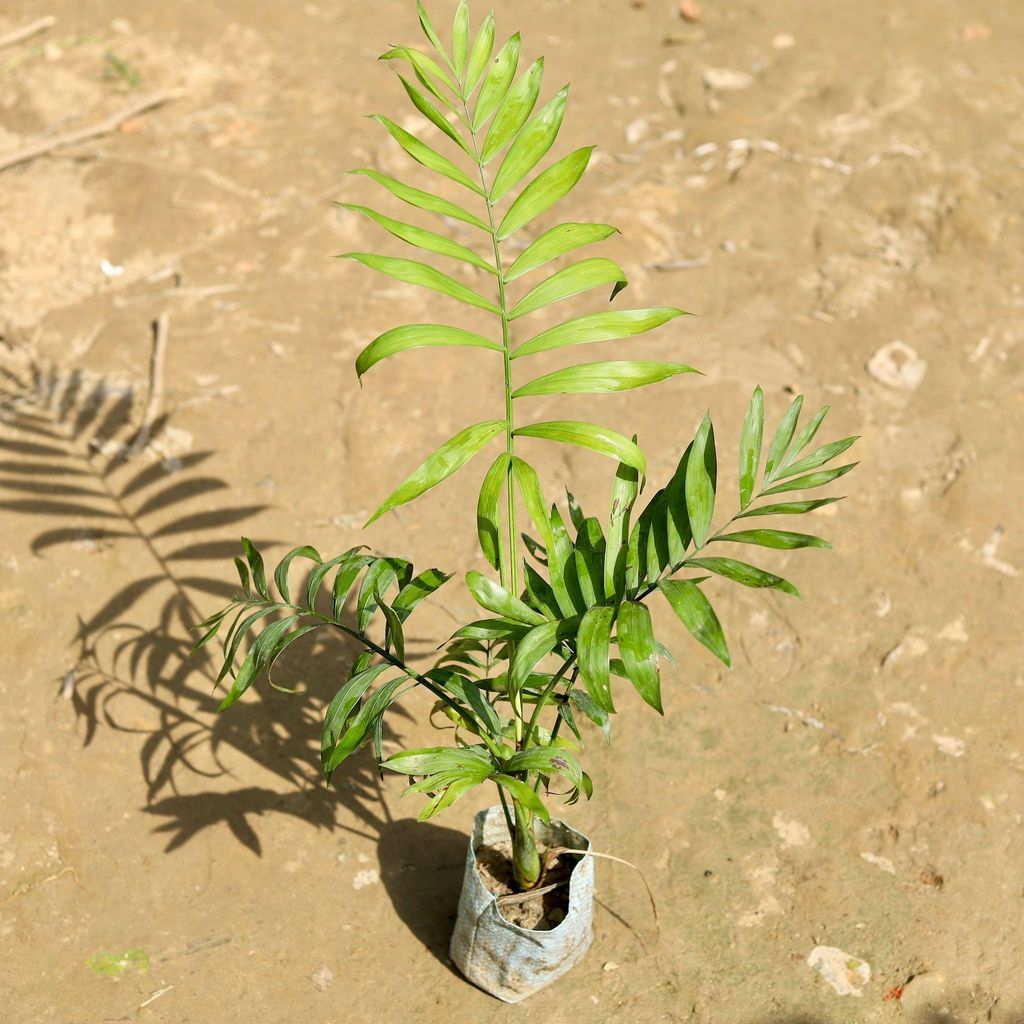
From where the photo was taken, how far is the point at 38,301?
3676 millimetres

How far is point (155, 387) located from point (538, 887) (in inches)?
75.1

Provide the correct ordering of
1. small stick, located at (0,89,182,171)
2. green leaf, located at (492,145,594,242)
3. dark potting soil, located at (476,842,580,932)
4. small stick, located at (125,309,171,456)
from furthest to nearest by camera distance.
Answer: small stick, located at (0,89,182,171) → small stick, located at (125,309,171,456) → dark potting soil, located at (476,842,580,932) → green leaf, located at (492,145,594,242)

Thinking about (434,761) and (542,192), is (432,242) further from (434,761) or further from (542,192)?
(434,761)

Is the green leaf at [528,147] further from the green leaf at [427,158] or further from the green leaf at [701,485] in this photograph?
the green leaf at [701,485]

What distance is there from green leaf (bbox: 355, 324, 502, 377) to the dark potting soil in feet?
3.15

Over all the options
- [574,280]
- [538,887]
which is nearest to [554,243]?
[574,280]

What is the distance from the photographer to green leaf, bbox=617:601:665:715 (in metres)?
1.59

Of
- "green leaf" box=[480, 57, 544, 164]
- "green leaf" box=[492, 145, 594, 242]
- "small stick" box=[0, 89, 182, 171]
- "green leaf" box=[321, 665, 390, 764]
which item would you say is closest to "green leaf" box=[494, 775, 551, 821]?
"green leaf" box=[321, 665, 390, 764]

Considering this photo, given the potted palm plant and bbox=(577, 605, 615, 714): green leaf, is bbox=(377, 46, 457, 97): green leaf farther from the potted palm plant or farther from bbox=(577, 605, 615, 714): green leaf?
bbox=(577, 605, 615, 714): green leaf

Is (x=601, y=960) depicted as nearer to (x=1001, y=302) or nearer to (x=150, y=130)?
(x=1001, y=302)

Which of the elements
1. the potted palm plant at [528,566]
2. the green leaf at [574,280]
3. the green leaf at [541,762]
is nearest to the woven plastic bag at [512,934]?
the potted palm plant at [528,566]

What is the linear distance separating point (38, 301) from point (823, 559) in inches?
96.8

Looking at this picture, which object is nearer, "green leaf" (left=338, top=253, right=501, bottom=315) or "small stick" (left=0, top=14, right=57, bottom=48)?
"green leaf" (left=338, top=253, right=501, bottom=315)

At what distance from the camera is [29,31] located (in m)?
4.62
